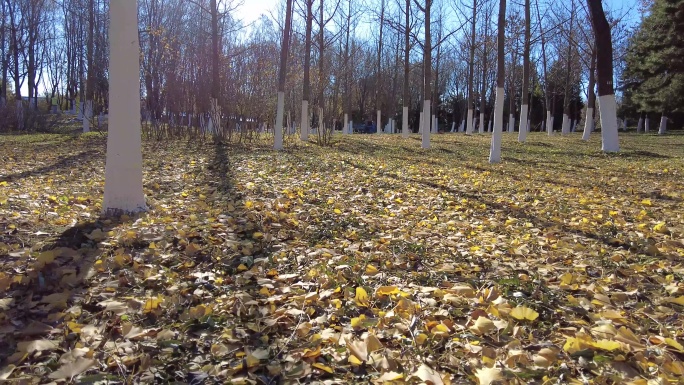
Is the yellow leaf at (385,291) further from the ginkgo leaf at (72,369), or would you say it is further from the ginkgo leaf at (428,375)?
the ginkgo leaf at (72,369)

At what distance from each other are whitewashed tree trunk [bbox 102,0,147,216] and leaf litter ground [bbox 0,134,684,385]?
0.34m

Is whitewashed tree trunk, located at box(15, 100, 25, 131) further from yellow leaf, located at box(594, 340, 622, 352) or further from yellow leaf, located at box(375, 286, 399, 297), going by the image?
yellow leaf, located at box(594, 340, 622, 352)

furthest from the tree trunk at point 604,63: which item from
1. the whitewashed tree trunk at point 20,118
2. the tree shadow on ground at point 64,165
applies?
the whitewashed tree trunk at point 20,118

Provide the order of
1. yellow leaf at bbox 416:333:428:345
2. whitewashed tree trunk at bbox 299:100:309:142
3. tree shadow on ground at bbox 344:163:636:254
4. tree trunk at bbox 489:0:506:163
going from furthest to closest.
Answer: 1. whitewashed tree trunk at bbox 299:100:309:142
2. tree trunk at bbox 489:0:506:163
3. tree shadow on ground at bbox 344:163:636:254
4. yellow leaf at bbox 416:333:428:345

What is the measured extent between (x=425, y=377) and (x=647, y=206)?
15.3 feet

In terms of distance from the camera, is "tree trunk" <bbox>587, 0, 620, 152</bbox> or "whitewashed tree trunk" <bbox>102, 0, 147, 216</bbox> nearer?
"whitewashed tree trunk" <bbox>102, 0, 147, 216</bbox>

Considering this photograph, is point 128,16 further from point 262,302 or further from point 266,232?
point 262,302

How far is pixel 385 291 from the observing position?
267 centimetres

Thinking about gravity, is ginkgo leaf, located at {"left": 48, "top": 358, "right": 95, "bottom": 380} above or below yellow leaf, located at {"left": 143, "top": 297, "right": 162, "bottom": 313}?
below

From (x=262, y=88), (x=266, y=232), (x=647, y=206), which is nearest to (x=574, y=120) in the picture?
(x=262, y=88)

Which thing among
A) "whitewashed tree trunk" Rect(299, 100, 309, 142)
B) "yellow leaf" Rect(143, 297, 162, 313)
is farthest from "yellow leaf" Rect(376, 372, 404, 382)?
"whitewashed tree trunk" Rect(299, 100, 309, 142)

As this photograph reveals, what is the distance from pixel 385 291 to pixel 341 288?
272 millimetres

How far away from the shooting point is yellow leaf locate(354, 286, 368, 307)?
2.55m

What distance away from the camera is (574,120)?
42125 mm
